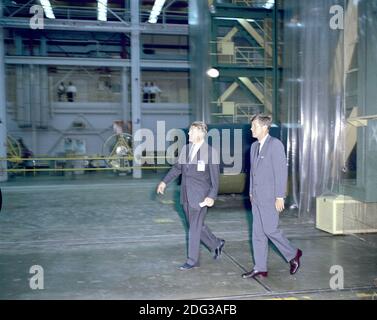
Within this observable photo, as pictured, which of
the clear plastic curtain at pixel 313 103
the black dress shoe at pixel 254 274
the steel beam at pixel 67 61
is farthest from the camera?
the steel beam at pixel 67 61

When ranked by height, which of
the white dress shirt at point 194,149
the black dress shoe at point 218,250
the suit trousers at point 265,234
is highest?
the white dress shirt at point 194,149

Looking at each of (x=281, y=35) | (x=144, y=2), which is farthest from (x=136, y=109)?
(x=144, y=2)

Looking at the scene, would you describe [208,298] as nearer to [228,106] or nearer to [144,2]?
[228,106]

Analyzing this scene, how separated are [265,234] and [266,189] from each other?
503 mm

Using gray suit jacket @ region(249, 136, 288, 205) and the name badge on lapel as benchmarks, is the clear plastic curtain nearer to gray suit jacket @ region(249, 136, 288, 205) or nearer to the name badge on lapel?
gray suit jacket @ region(249, 136, 288, 205)

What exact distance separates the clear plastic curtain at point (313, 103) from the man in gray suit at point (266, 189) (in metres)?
2.94

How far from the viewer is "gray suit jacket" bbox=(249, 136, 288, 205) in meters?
4.42

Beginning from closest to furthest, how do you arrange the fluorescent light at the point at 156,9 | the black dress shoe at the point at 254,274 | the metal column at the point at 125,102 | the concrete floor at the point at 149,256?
the concrete floor at the point at 149,256
the black dress shoe at the point at 254,274
the fluorescent light at the point at 156,9
the metal column at the point at 125,102

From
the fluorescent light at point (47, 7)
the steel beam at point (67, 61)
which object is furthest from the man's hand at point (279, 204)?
the fluorescent light at point (47, 7)

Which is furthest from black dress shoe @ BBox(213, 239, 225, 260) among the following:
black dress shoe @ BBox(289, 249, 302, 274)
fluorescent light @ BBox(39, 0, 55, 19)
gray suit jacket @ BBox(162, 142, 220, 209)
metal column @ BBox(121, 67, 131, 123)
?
metal column @ BBox(121, 67, 131, 123)

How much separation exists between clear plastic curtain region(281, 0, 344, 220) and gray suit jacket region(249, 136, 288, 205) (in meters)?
2.96

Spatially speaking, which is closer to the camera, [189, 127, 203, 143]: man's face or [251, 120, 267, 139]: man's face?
[251, 120, 267, 139]: man's face

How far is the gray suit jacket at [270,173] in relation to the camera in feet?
14.5

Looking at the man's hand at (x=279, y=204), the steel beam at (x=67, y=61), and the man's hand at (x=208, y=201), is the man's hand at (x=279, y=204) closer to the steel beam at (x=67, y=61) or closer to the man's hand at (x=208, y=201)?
the man's hand at (x=208, y=201)
